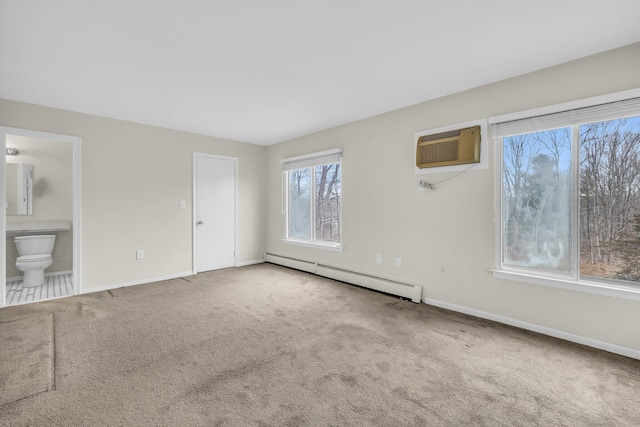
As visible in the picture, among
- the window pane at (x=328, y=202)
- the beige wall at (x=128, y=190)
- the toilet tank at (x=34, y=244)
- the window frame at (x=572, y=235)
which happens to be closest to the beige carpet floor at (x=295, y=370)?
the window frame at (x=572, y=235)

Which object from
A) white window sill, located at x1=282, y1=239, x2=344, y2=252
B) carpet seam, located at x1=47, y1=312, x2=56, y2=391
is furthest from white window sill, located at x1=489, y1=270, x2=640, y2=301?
carpet seam, located at x1=47, y1=312, x2=56, y2=391

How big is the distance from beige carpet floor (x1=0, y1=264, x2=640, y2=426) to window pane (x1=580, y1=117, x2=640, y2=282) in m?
0.73

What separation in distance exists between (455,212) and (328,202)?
6.76 feet

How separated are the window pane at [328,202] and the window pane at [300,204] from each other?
0.23 m

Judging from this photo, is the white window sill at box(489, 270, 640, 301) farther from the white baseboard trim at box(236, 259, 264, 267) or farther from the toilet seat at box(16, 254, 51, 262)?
the toilet seat at box(16, 254, 51, 262)

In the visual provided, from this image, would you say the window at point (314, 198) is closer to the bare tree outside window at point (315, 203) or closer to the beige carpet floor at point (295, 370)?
the bare tree outside window at point (315, 203)

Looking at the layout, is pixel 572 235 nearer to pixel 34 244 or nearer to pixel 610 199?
pixel 610 199

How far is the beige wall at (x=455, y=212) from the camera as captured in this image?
2332mm

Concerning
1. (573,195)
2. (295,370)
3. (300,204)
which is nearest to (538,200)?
(573,195)

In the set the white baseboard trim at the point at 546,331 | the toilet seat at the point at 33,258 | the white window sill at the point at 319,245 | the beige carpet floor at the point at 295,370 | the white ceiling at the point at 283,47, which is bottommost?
the beige carpet floor at the point at 295,370

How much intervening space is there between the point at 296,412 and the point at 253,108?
10.5 ft

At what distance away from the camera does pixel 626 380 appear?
1.92 m

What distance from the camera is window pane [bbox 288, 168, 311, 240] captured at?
507 cm

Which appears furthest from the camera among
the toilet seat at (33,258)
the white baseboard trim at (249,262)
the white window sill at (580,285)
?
the white baseboard trim at (249,262)
